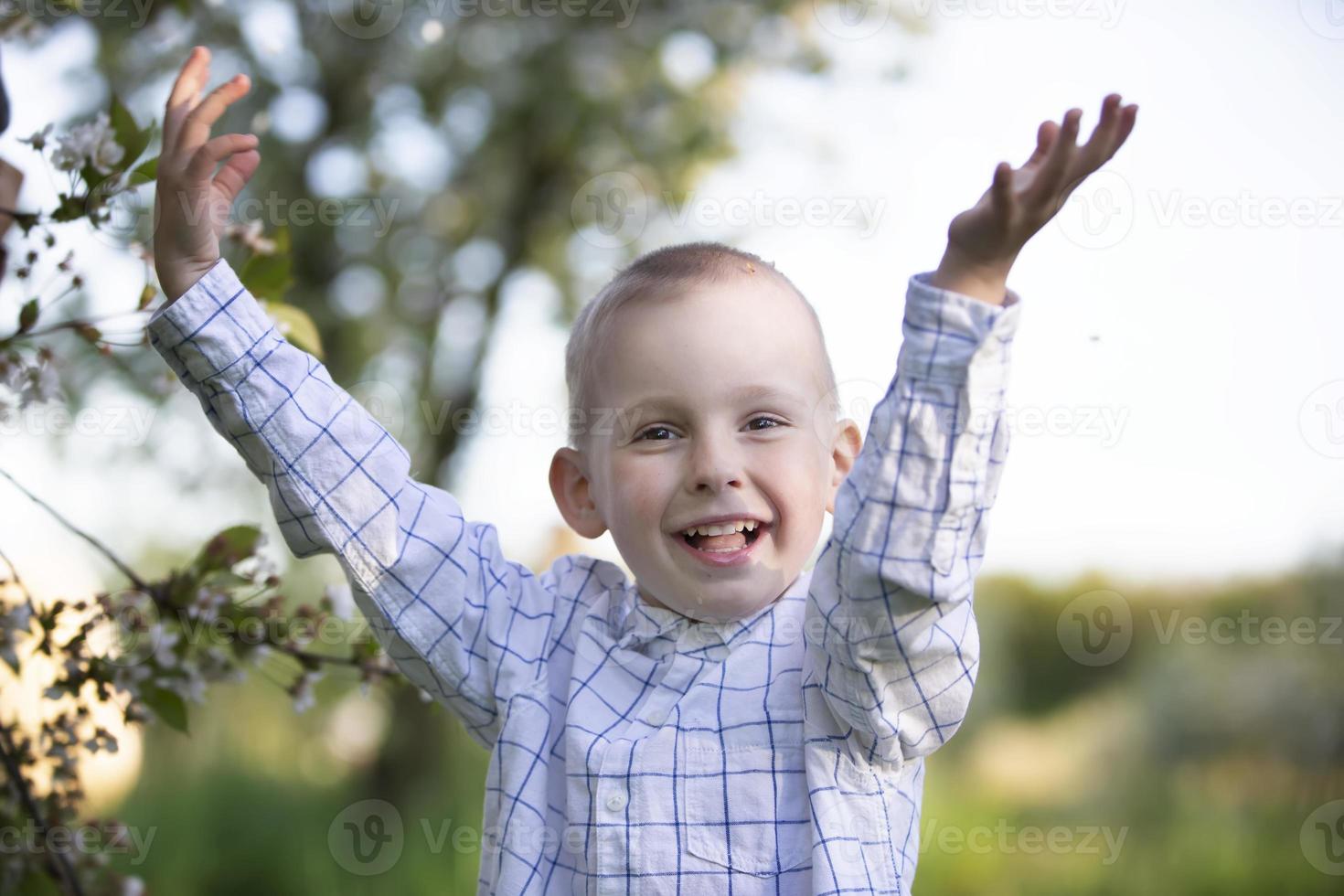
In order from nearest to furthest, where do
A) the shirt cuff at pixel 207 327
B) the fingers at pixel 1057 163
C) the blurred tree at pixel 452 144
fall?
the fingers at pixel 1057 163 < the shirt cuff at pixel 207 327 < the blurred tree at pixel 452 144

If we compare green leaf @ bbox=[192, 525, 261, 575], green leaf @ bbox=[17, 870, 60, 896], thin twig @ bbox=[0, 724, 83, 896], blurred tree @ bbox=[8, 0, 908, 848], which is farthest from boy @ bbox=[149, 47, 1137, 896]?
blurred tree @ bbox=[8, 0, 908, 848]

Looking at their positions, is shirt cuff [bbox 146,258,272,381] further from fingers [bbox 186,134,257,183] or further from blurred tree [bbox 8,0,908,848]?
blurred tree [bbox 8,0,908,848]

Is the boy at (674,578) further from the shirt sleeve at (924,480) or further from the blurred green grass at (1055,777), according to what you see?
the blurred green grass at (1055,777)

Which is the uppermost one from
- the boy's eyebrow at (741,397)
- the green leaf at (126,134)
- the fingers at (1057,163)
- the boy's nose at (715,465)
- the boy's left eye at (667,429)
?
the green leaf at (126,134)

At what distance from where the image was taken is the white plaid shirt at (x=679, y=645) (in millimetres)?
1009

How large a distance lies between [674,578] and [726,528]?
0.29 feet

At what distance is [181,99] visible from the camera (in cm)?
117

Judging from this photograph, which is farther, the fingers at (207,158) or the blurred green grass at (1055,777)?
the blurred green grass at (1055,777)

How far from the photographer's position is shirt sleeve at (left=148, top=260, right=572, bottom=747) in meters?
1.22

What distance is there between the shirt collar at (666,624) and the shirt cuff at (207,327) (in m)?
0.56

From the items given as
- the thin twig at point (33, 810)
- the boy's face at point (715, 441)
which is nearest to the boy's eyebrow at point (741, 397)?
the boy's face at point (715, 441)

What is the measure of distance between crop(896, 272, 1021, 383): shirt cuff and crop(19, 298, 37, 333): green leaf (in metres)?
1.13

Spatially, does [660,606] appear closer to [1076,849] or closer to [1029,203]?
[1029,203]

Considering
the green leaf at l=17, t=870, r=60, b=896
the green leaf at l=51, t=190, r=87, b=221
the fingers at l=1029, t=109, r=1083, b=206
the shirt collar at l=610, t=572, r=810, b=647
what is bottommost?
the green leaf at l=17, t=870, r=60, b=896
